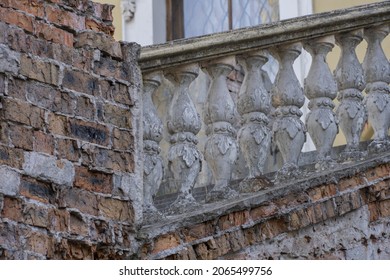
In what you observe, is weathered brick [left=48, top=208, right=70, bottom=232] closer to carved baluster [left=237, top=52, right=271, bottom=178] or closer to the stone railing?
the stone railing

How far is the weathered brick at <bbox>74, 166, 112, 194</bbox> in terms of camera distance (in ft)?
20.4

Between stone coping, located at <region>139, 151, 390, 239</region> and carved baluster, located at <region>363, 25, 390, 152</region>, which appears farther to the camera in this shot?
carved baluster, located at <region>363, 25, 390, 152</region>

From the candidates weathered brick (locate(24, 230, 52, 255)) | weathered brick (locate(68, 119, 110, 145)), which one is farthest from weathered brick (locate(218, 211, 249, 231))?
weathered brick (locate(24, 230, 52, 255))

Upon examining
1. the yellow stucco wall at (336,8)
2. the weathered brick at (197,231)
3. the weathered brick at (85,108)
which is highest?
the yellow stucco wall at (336,8)

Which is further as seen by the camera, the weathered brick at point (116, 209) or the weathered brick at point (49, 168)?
the weathered brick at point (116, 209)

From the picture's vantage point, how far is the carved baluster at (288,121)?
677 cm

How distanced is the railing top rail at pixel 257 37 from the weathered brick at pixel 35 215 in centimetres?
99

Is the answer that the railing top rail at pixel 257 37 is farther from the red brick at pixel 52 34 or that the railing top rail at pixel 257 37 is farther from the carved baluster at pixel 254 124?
the red brick at pixel 52 34

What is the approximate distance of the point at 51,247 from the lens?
6.04 m

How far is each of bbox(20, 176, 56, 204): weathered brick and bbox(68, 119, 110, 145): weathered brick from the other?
30 centimetres

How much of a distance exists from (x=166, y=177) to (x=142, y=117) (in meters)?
0.73

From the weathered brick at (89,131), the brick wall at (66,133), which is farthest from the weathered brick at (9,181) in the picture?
the weathered brick at (89,131)

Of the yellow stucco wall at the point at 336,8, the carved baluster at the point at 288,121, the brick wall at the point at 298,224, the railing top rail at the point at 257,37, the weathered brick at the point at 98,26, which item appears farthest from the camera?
the yellow stucco wall at the point at 336,8
